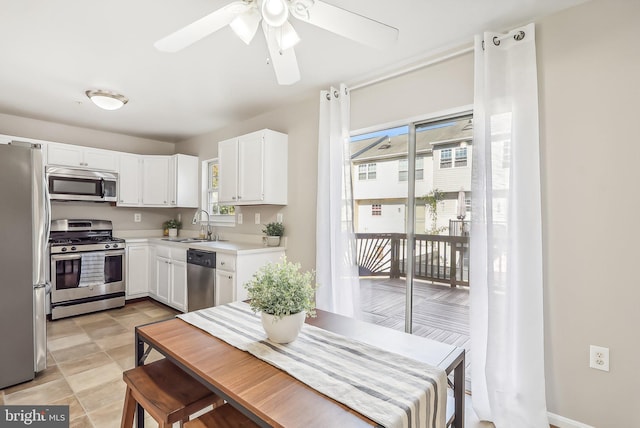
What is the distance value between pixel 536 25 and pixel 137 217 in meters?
5.30

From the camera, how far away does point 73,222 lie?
13.6 ft

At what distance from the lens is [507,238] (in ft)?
6.27

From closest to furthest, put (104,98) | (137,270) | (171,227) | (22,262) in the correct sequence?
(22,262)
(104,98)
(137,270)
(171,227)

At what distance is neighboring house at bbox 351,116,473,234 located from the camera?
96.3 inches

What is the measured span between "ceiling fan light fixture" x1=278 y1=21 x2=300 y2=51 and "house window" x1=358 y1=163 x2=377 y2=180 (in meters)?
1.64

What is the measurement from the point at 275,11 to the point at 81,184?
405cm

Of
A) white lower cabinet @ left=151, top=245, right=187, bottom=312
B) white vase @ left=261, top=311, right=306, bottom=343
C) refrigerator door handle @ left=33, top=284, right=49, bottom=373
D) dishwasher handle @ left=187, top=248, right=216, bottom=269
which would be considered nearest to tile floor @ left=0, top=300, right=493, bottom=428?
refrigerator door handle @ left=33, top=284, right=49, bottom=373

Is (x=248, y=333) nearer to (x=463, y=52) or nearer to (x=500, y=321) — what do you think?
(x=500, y=321)

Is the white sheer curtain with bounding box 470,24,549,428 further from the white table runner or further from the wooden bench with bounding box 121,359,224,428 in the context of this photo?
the wooden bench with bounding box 121,359,224,428

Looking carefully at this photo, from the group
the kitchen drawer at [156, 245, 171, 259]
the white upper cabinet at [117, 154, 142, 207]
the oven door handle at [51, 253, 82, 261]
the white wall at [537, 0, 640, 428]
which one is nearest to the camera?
the white wall at [537, 0, 640, 428]

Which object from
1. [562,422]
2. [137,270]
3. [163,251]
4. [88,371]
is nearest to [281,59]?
[562,422]

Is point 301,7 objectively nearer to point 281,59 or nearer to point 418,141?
point 281,59

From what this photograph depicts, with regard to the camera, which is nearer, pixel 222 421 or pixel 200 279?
pixel 222 421

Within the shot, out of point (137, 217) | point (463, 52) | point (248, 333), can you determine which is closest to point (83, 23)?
point (248, 333)
